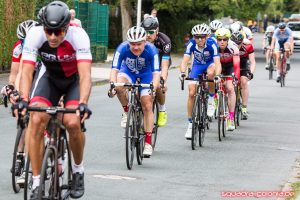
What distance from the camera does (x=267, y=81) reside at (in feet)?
103

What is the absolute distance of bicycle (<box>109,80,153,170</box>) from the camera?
1130 centimetres

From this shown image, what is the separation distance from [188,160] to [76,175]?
4550 mm

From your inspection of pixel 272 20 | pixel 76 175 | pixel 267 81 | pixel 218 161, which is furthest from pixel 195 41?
pixel 272 20

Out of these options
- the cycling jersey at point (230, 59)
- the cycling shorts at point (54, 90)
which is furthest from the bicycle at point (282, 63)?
the cycling shorts at point (54, 90)

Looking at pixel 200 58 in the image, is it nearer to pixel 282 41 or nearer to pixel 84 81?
pixel 84 81

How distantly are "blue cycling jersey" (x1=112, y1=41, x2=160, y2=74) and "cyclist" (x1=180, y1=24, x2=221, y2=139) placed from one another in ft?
6.38

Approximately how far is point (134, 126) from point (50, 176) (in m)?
4.24

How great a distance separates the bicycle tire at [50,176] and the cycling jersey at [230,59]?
8909 millimetres

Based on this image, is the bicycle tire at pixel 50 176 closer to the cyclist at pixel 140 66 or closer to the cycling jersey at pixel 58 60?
the cycling jersey at pixel 58 60

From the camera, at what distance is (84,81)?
7531 millimetres

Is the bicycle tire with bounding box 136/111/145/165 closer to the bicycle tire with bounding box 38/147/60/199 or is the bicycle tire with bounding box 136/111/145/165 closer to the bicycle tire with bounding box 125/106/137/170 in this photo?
the bicycle tire with bounding box 125/106/137/170

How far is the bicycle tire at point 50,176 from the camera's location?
7.22 meters

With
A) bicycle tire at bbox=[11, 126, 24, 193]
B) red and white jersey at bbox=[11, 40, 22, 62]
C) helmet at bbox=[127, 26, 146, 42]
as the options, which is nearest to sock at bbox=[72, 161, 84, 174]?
bicycle tire at bbox=[11, 126, 24, 193]

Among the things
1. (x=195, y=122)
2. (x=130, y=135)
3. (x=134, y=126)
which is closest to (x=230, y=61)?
(x=195, y=122)
